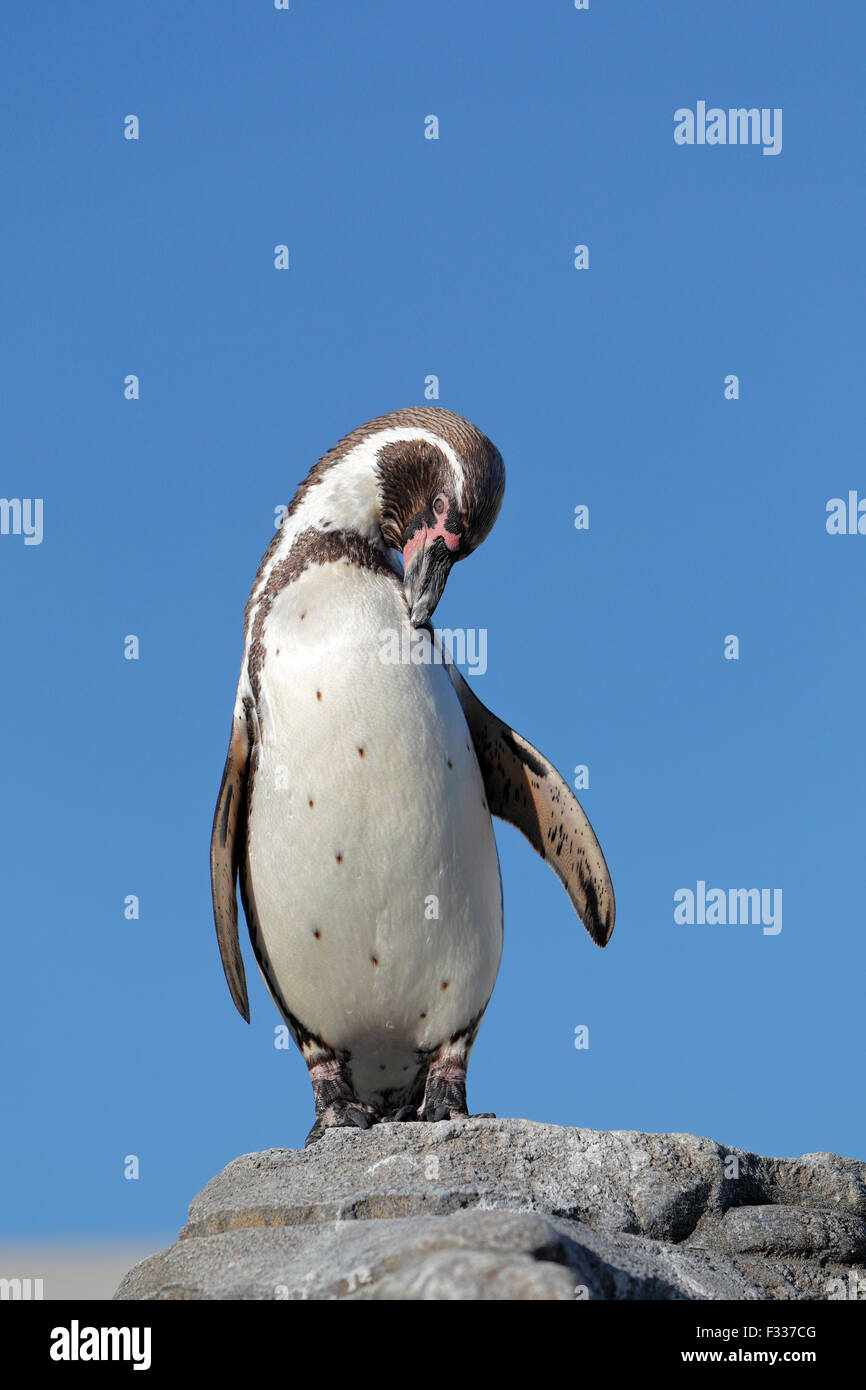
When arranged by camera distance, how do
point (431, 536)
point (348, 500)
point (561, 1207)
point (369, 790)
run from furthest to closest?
point (348, 500)
point (431, 536)
point (369, 790)
point (561, 1207)

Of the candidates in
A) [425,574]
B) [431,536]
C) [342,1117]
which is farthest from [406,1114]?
[431,536]

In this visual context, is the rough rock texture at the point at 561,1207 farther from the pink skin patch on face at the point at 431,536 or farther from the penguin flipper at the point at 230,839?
the pink skin patch on face at the point at 431,536

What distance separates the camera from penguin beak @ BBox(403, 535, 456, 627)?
4918mm

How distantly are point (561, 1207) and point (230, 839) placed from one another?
1.96m

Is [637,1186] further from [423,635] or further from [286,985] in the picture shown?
[423,635]

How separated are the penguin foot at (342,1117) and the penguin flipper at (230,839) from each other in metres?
0.82

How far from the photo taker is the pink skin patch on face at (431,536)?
489 centimetres

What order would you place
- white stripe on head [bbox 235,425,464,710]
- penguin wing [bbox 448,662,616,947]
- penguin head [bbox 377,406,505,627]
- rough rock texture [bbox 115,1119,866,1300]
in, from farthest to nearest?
penguin wing [bbox 448,662,616,947] < white stripe on head [bbox 235,425,464,710] < penguin head [bbox 377,406,505,627] < rough rock texture [bbox 115,1119,866,1300]

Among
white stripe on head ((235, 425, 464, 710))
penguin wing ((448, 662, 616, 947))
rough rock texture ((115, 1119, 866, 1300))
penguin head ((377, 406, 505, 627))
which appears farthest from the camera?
penguin wing ((448, 662, 616, 947))

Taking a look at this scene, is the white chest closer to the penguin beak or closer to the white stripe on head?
the penguin beak

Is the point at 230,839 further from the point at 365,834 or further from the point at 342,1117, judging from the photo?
the point at 342,1117

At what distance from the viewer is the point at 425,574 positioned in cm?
493

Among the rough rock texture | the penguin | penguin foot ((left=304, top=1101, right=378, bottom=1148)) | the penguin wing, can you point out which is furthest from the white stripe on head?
the rough rock texture
